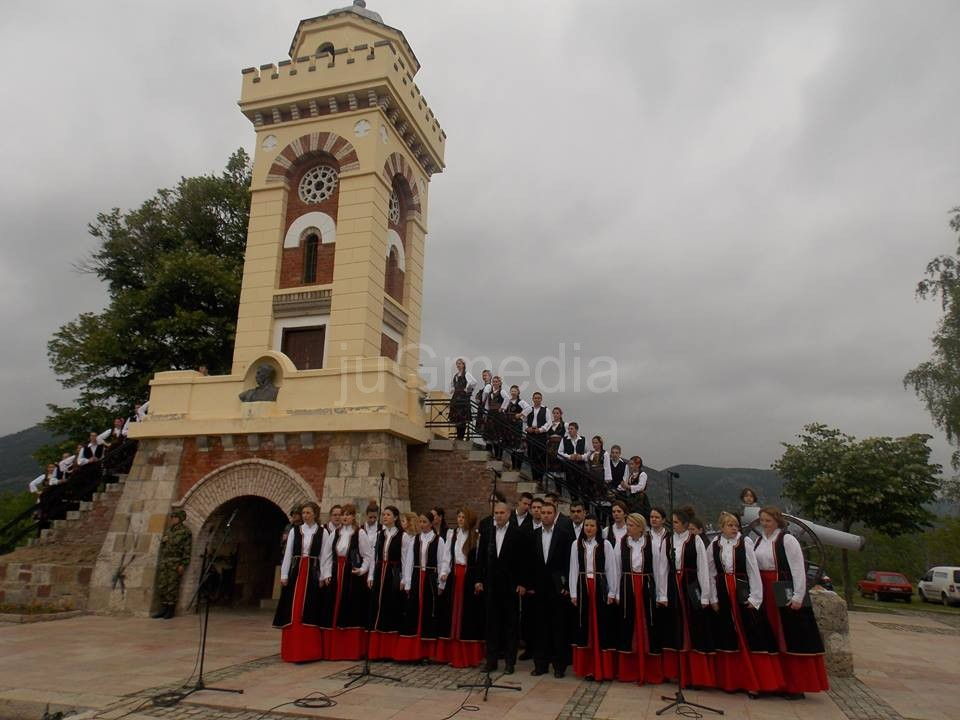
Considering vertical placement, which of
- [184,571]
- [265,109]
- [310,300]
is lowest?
[184,571]

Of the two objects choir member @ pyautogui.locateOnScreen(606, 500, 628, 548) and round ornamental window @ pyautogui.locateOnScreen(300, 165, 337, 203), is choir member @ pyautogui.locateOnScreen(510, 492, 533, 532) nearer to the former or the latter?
choir member @ pyautogui.locateOnScreen(606, 500, 628, 548)

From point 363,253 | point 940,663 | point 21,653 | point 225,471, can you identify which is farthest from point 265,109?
point 940,663

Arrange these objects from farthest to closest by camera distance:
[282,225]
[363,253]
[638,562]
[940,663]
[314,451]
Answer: [282,225] → [363,253] → [314,451] → [940,663] → [638,562]

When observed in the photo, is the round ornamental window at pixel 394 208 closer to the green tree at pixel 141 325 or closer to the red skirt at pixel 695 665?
the green tree at pixel 141 325

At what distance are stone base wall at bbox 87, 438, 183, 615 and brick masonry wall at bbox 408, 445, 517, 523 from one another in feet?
16.0

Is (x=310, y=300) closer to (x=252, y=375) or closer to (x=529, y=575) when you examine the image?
(x=252, y=375)

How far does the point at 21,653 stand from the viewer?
348 inches

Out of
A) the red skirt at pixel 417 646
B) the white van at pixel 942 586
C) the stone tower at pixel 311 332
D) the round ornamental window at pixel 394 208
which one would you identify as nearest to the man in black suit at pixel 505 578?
the red skirt at pixel 417 646

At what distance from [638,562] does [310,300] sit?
32.9 feet

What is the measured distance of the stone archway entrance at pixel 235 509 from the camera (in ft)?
41.8

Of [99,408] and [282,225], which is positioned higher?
[282,225]

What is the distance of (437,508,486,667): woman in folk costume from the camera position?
321 inches

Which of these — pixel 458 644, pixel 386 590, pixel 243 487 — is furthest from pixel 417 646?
pixel 243 487

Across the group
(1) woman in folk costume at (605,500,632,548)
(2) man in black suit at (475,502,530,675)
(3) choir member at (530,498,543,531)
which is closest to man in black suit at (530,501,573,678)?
(3) choir member at (530,498,543,531)
